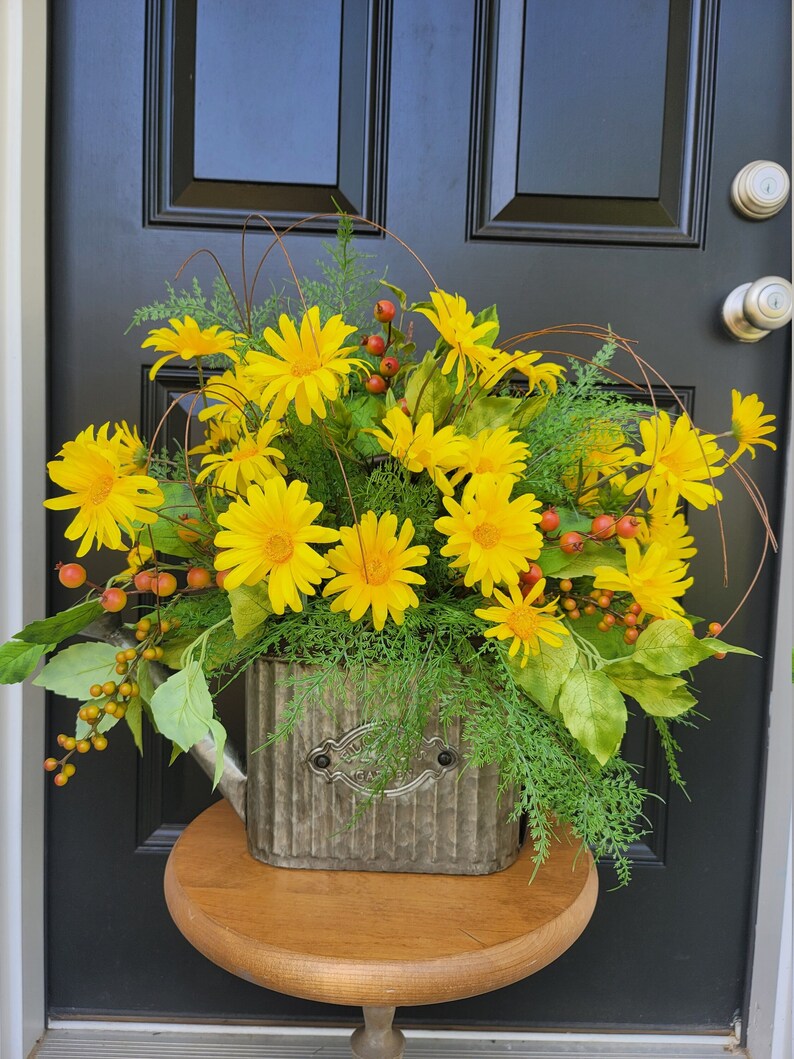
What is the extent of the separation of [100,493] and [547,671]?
1.06ft

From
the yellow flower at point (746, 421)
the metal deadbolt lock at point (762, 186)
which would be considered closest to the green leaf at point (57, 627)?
the yellow flower at point (746, 421)

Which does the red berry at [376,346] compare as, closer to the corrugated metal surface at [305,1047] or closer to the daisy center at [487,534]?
the daisy center at [487,534]

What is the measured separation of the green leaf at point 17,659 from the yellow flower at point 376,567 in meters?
0.23

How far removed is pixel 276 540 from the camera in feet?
1.52

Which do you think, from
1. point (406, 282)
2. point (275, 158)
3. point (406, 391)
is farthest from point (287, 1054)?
point (275, 158)

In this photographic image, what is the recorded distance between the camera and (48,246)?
0.87 m

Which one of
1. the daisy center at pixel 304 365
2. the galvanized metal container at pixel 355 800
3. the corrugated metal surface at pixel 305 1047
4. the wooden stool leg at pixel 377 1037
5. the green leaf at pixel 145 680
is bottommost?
the corrugated metal surface at pixel 305 1047

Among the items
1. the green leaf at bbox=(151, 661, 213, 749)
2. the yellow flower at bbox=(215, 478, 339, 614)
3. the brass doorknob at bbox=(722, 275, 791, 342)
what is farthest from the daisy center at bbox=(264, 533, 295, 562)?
the brass doorknob at bbox=(722, 275, 791, 342)

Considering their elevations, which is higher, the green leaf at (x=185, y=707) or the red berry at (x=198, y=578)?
the red berry at (x=198, y=578)

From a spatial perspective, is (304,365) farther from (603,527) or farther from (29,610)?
(29,610)

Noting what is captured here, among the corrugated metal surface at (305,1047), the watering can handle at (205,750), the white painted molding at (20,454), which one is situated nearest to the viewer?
the watering can handle at (205,750)

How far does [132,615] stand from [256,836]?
1.14 ft

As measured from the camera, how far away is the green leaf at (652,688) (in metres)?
0.51

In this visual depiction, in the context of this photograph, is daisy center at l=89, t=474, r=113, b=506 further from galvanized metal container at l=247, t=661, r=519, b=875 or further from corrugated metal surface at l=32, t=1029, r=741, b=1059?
corrugated metal surface at l=32, t=1029, r=741, b=1059
